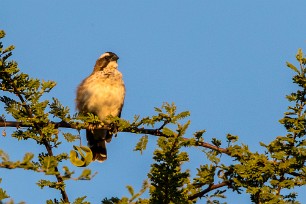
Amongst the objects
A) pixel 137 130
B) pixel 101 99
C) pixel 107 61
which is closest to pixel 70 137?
pixel 137 130

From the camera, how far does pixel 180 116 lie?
3.52 m

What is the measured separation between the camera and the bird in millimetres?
7883

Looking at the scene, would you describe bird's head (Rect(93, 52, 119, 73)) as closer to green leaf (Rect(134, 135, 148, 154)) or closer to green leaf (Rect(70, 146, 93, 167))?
green leaf (Rect(134, 135, 148, 154))

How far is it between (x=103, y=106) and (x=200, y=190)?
13.9 ft

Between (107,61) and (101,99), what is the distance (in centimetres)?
104

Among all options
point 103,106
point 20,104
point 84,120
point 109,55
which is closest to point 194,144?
point 84,120

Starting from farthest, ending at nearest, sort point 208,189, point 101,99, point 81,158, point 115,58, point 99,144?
point 115,58 < point 99,144 < point 101,99 < point 208,189 < point 81,158

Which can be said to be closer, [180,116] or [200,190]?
[180,116]

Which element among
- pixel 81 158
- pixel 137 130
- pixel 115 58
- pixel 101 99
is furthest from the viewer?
pixel 115 58

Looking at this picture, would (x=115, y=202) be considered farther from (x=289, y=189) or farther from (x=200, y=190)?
(x=289, y=189)

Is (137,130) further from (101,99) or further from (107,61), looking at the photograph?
(107,61)

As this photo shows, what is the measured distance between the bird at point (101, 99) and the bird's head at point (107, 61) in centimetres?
24

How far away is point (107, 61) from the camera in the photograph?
872 centimetres

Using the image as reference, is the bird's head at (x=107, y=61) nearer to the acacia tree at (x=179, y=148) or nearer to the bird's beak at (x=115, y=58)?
the bird's beak at (x=115, y=58)
